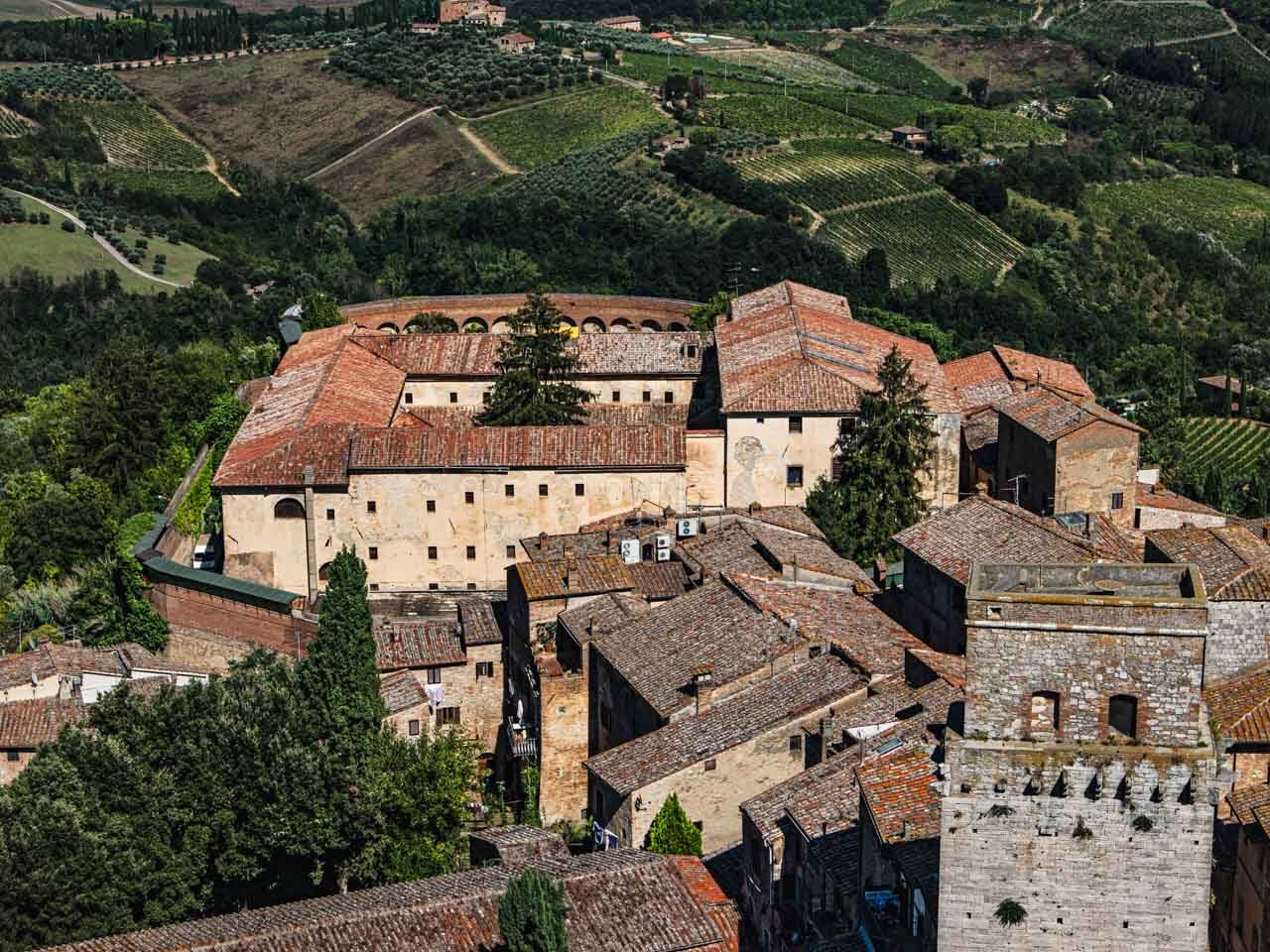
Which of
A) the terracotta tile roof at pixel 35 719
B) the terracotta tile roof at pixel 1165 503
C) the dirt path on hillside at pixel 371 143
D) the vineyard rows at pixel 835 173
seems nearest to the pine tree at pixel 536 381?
the terracotta tile roof at pixel 1165 503

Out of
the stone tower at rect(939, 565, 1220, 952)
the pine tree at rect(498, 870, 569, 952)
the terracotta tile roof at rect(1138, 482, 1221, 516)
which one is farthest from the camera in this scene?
the terracotta tile roof at rect(1138, 482, 1221, 516)

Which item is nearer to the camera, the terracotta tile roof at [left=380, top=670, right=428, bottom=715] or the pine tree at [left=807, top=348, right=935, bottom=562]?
the terracotta tile roof at [left=380, top=670, right=428, bottom=715]

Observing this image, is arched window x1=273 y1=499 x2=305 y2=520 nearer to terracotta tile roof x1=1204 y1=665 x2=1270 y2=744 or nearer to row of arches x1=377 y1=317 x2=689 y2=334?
terracotta tile roof x1=1204 y1=665 x2=1270 y2=744

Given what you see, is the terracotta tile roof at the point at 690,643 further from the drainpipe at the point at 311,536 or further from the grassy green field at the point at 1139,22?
the grassy green field at the point at 1139,22

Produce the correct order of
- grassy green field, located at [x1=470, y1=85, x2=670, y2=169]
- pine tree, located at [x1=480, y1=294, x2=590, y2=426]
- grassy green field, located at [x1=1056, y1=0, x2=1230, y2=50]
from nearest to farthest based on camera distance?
pine tree, located at [x1=480, y1=294, x2=590, y2=426], grassy green field, located at [x1=470, y1=85, x2=670, y2=169], grassy green field, located at [x1=1056, y1=0, x2=1230, y2=50]

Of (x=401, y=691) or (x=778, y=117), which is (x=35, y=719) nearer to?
(x=401, y=691)

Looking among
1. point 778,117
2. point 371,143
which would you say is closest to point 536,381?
point 778,117

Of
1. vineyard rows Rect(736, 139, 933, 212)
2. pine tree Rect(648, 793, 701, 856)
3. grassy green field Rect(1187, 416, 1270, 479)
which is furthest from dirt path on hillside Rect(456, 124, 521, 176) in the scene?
pine tree Rect(648, 793, 701, 856)
